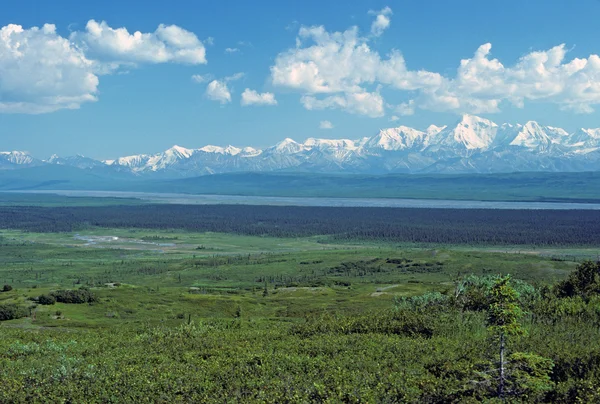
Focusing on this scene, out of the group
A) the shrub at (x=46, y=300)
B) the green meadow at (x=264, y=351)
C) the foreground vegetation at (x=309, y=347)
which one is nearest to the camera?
the foreground vegetation at (x=309, y=347)

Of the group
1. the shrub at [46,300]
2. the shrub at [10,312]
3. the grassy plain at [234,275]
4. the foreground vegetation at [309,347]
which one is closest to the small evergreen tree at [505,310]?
the foreground vegetation at [309,347]

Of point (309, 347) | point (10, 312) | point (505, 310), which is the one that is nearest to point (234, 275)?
point (10, 312)

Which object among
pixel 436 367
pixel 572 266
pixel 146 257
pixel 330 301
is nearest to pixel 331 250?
pixel 146 257

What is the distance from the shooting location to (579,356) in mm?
32812

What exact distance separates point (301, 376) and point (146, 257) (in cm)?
13898

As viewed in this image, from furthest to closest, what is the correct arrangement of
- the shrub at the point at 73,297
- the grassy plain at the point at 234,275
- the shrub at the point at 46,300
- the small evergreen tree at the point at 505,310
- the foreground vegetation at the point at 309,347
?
1. the grassy plain at the point at 234,275
2. the shrub at the point at 73,297
3. the shrub at the point at 46,300
4. the foreground vegetation at the point at 309,347
5. the small evergreen tree at the point at 505,310

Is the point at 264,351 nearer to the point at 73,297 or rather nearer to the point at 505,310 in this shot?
the point at 505,310

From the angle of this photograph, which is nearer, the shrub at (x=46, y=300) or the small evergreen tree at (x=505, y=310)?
the small evergreen tree at (x=505, y=310)

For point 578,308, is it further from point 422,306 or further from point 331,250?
point 331,250

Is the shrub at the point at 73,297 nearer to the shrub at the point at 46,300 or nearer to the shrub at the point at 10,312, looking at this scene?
the shrub at the point at 46,300

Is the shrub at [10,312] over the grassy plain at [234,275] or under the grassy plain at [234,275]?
over

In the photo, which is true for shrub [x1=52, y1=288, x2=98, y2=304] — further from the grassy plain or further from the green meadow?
the grassy plain

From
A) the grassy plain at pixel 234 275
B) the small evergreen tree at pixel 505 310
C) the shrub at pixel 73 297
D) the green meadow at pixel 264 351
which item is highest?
the small evergreen tree at pixel 505 310

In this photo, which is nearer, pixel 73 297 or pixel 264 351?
pixel 264 351
